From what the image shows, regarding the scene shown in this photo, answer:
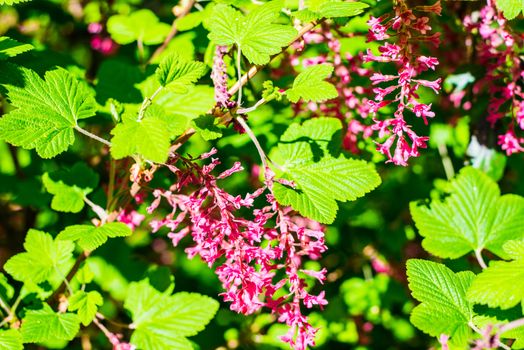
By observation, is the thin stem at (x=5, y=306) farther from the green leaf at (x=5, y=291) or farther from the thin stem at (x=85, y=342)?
the thin stem at (x=85, y=342)

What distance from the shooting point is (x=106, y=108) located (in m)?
1.94

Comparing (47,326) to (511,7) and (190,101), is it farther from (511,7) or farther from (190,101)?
(511,7)

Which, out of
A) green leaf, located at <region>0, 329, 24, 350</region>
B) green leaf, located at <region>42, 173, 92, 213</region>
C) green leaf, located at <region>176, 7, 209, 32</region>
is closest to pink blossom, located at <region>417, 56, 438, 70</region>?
green leaf, located at <region>176, 7, 209, 32</region>

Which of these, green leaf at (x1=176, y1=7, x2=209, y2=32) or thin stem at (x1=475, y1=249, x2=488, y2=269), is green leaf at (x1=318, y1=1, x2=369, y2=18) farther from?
thin stem at (x1=475, y1=249, x2=488, y2=269)

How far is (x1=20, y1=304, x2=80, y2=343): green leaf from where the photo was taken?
161 centimetres

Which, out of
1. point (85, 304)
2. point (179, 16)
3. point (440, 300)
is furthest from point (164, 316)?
point (179, 16)

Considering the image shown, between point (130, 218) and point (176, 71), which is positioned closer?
point (176, 71)

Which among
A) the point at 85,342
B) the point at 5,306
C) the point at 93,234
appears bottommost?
the point at 85,342

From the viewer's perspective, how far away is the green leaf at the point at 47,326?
1.61 meters

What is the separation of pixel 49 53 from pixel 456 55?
1607 mm

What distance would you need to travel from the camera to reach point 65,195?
187 centimetres

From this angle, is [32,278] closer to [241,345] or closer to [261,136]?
[261,136]

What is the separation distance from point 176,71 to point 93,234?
0.46 metres

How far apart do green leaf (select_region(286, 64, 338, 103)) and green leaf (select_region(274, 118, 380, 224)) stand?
22 cm
